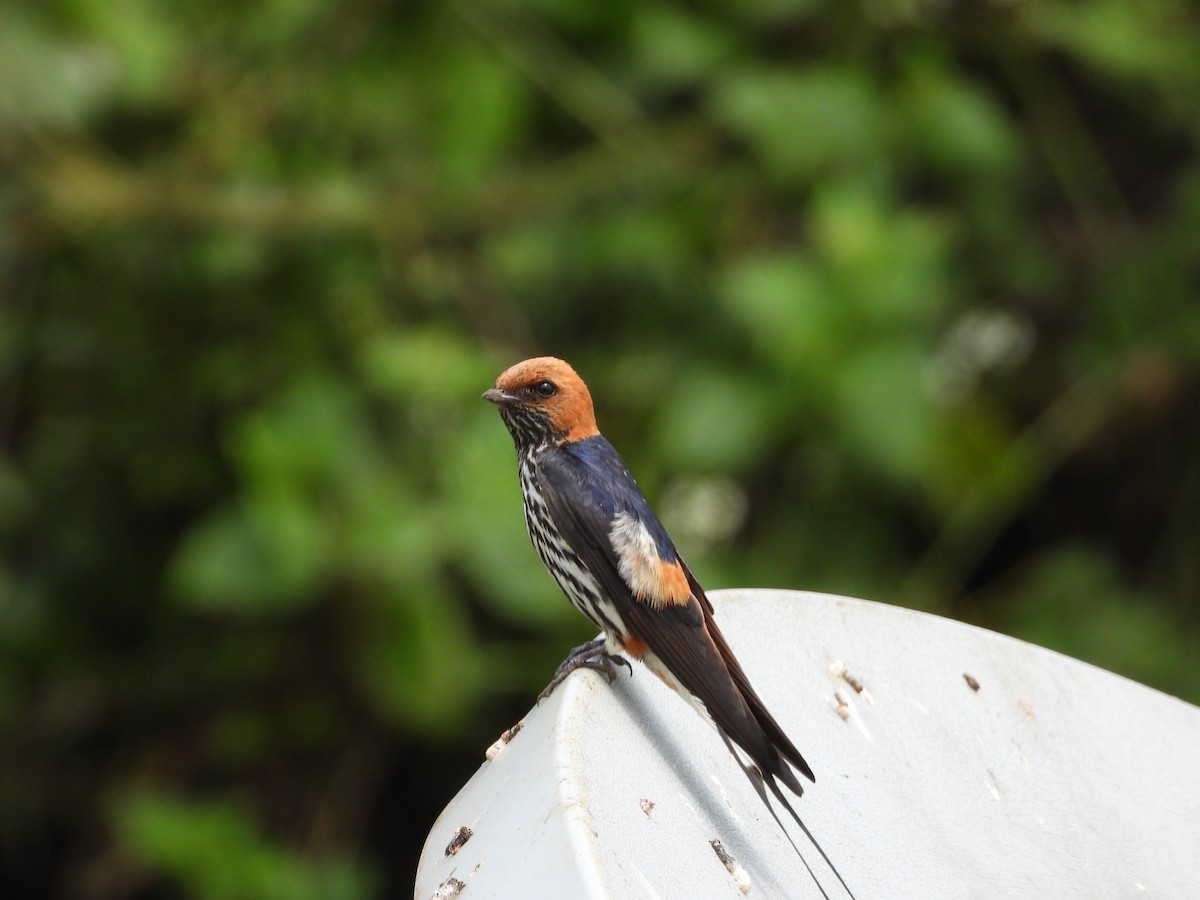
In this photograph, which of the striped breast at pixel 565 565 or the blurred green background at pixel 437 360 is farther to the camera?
the blurred green background at pixel 437 360

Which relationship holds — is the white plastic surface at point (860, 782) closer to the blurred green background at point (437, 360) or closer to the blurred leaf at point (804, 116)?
the blurred green background at point (437, 360)

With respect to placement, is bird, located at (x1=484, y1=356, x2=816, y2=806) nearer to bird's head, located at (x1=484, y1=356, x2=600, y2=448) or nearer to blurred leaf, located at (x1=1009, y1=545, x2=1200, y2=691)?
bird's head, located at (x1=484, y1=356, x2=600, y2=448)

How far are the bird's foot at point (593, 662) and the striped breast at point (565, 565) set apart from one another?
31mm

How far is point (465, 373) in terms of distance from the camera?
11.3 ft

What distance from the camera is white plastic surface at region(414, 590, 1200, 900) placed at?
1471 millimetres

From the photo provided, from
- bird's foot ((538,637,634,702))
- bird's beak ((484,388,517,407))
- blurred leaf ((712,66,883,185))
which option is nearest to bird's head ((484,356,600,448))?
bird's beak ((484,388,517,407))

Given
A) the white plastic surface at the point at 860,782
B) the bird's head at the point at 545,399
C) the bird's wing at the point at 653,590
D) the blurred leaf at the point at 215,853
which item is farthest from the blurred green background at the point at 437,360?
the white plastic surface at the point at 860,782

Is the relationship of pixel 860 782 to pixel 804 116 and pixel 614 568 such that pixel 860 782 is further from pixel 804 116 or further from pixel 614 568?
pixel 804 116

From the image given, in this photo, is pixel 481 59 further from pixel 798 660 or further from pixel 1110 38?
pixel 798 660

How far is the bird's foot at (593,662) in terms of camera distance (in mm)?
2037

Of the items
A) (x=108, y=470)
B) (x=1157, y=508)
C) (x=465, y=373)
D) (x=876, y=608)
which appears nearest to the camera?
(x=876, y=608)

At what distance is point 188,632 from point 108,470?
0.52m

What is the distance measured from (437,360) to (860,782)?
1.89 metres

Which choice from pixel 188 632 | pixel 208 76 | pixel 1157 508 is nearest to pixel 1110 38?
pixel 1157 508
